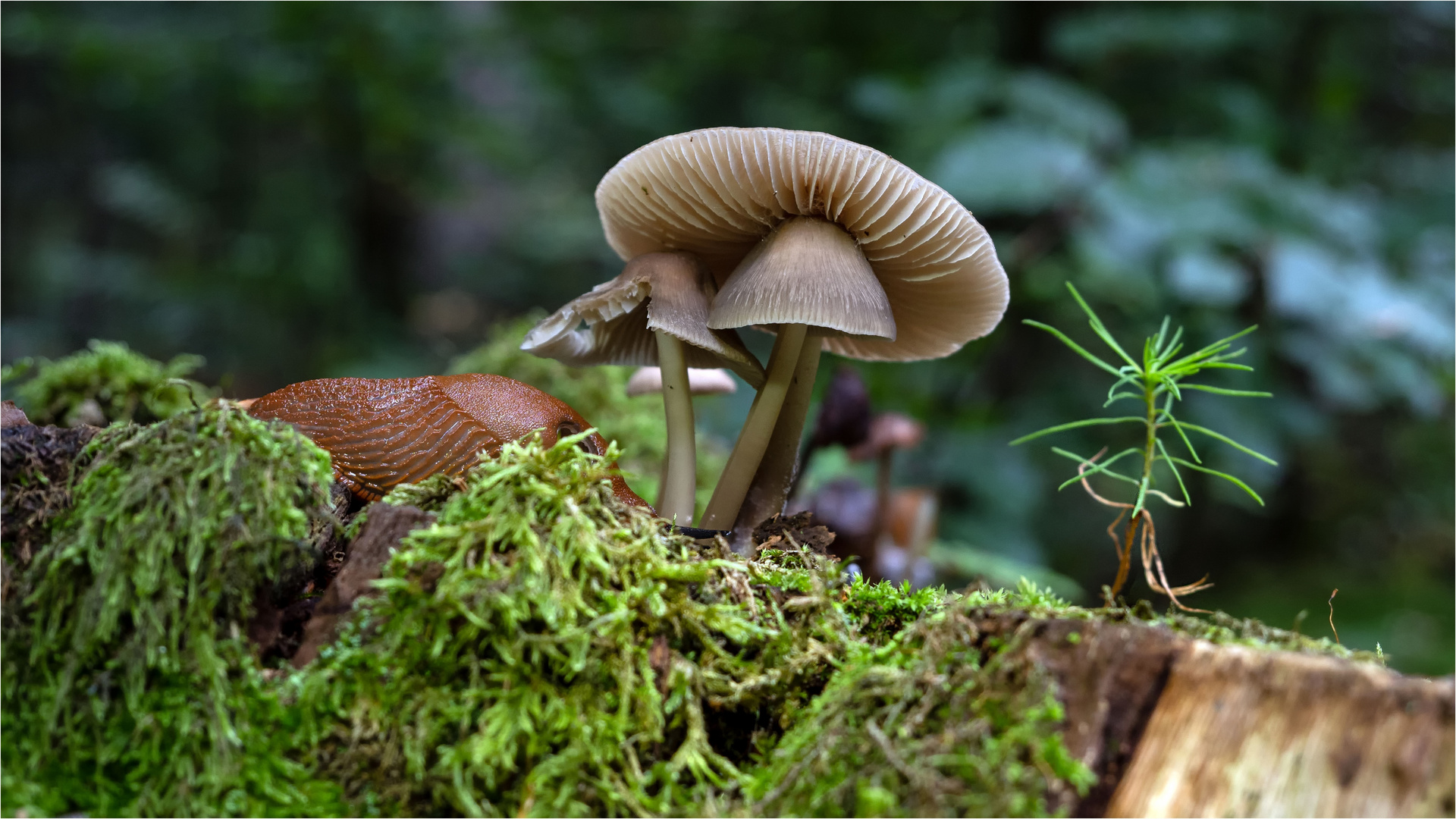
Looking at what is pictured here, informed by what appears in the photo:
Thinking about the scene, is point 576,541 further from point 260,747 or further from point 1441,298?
point 1441,298

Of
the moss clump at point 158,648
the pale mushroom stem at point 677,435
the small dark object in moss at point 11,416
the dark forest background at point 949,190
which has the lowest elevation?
the moss clump at point 158,648

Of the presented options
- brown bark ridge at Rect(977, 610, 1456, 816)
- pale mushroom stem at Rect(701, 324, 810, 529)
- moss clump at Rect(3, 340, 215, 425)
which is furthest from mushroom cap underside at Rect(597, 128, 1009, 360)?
moss clump at Rect(3, 340, 215, 425)

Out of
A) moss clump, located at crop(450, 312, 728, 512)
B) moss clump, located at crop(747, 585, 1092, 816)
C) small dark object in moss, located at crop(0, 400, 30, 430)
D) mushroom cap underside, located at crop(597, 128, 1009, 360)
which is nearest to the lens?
moss clump, located at crop(747, 585, 1092, 816)

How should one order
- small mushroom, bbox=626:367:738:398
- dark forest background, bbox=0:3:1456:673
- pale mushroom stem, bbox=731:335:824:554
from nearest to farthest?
pale mushroom stem, bbox=731:335:824:554, small mushroom, bbox=626:367:738:398, dark forest background, bbox=0:3:1456:673

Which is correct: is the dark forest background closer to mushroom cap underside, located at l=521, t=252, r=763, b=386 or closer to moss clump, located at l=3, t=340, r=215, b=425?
moss clump, located at l=3, t=340, r=215, b=425

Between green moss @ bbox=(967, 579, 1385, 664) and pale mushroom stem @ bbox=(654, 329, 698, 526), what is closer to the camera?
green moss @ bbox=(967, 579, 1385, 664)

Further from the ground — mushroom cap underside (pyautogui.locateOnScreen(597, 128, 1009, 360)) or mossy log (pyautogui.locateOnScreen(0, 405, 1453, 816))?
mushroom cap underside (pyautogui.locateOnScreen(597, 128, 1009, 360))

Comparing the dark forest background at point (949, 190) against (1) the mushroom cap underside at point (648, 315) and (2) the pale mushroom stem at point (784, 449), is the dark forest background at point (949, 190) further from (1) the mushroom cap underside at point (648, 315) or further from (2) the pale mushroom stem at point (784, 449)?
(2) the pale mushroom stem at point (784, 449)

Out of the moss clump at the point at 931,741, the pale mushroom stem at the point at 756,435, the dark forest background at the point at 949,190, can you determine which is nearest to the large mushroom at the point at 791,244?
the pale mushroom stem at the point at 756,435
